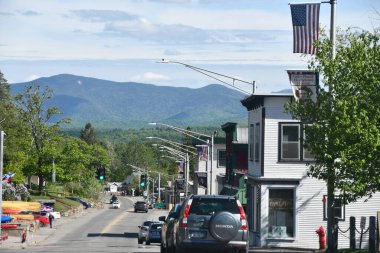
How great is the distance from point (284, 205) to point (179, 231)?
71.6ft

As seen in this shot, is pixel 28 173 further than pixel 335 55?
Yes

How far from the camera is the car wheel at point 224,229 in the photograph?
1027 inches

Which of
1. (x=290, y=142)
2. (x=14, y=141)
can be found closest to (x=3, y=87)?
(x=14, y=141)

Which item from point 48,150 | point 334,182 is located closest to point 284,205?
point 334,182

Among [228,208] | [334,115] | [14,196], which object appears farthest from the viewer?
[14,196]

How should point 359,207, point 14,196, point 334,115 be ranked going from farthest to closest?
point 14,196
point 359,207
point 334,115

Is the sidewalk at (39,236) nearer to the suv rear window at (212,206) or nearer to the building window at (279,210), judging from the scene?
the building window at (279,210)

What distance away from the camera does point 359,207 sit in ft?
158

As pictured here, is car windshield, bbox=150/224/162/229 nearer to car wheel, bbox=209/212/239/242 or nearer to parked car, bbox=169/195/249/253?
parked car, bbox=169/195/249/253

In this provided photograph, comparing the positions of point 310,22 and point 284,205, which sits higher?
point 310,22

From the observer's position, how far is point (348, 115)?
102ft

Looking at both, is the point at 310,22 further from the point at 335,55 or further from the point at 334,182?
the point at 334,182

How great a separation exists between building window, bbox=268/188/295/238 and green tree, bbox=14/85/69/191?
6505 centimetres

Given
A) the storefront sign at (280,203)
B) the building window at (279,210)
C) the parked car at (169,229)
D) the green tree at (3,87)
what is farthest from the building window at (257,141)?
the green tree at (3,87)
